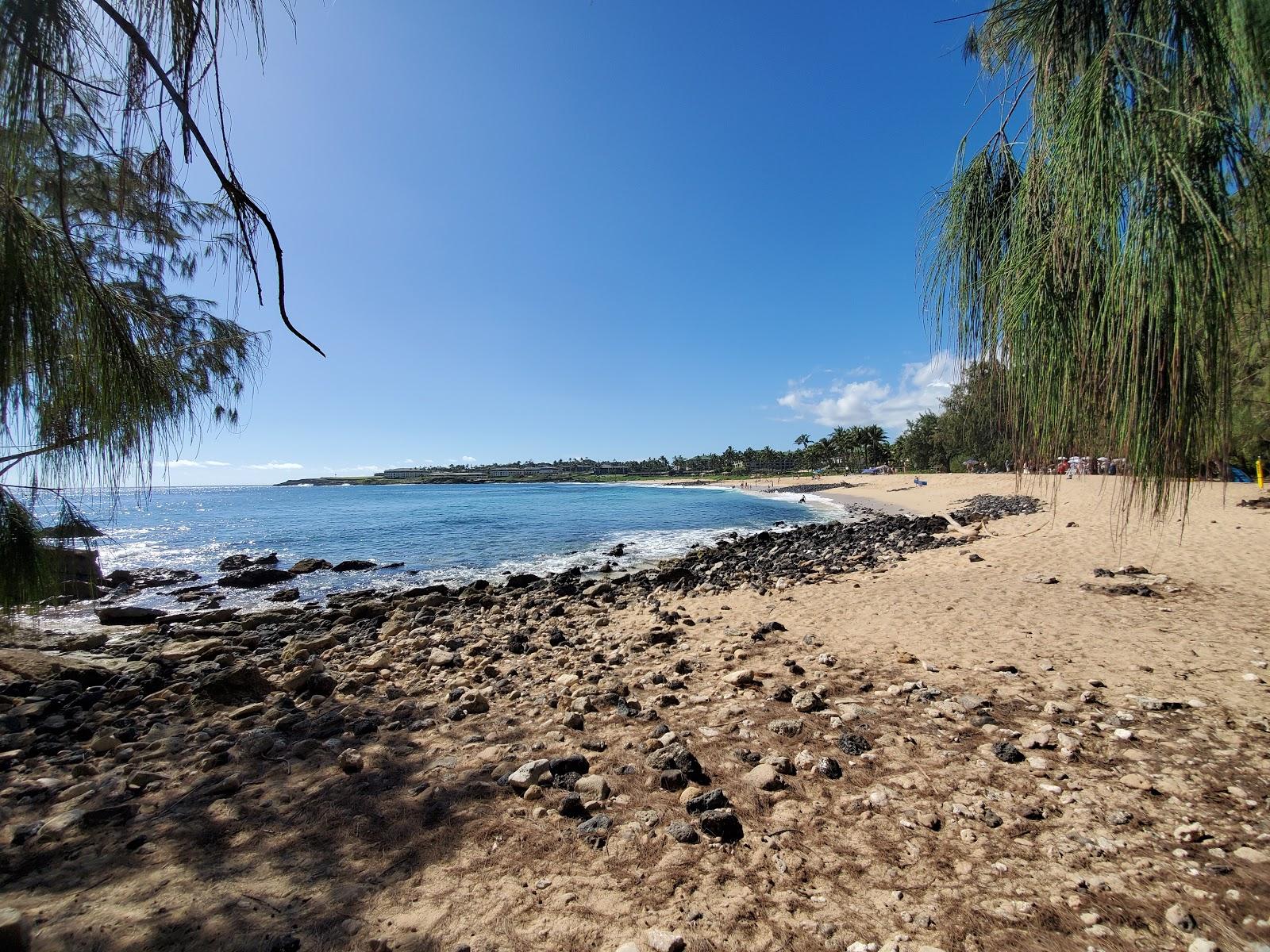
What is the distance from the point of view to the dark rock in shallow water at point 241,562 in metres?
19.6

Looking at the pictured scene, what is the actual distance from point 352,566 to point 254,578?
3.19 m

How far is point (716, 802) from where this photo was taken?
9.33 feet

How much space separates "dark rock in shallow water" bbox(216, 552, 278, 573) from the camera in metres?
19.6

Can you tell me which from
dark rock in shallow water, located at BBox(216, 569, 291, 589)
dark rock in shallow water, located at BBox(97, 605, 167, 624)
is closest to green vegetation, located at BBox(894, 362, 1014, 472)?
dark rock in shallow water, located at BBox(97, 605, 167, 624)

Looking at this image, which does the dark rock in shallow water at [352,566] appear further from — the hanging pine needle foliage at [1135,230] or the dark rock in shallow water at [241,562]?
the hanging pine needle foliage at [1135,230]

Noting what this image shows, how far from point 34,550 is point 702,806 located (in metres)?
4.36

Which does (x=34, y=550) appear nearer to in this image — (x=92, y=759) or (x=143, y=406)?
(x=143, y=406)

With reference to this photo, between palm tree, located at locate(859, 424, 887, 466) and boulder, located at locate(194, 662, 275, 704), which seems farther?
palm tree, located at locate(859, 424, 887, 466)

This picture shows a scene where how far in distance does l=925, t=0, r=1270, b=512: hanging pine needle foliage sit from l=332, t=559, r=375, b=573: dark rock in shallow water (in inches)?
845

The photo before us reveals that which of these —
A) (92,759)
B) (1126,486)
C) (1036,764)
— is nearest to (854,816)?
(1036,764)

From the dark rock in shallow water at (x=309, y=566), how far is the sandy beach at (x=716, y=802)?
48.7ft

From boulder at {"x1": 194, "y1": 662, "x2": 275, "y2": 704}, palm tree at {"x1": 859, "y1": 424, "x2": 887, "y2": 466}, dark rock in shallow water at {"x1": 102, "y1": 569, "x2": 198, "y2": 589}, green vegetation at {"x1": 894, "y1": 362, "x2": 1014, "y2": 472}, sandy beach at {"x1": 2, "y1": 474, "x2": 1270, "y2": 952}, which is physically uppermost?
palm tree at {"x1": 859, "y1": 424, "x2": 887, "y2": 466}

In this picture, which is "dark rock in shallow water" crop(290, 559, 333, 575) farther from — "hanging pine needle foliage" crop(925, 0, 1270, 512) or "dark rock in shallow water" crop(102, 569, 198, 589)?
"hanging pine needle foliage" crop(925, 0, 1270, 512)

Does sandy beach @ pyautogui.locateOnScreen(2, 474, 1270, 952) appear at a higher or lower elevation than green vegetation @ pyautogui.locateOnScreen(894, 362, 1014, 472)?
lower
